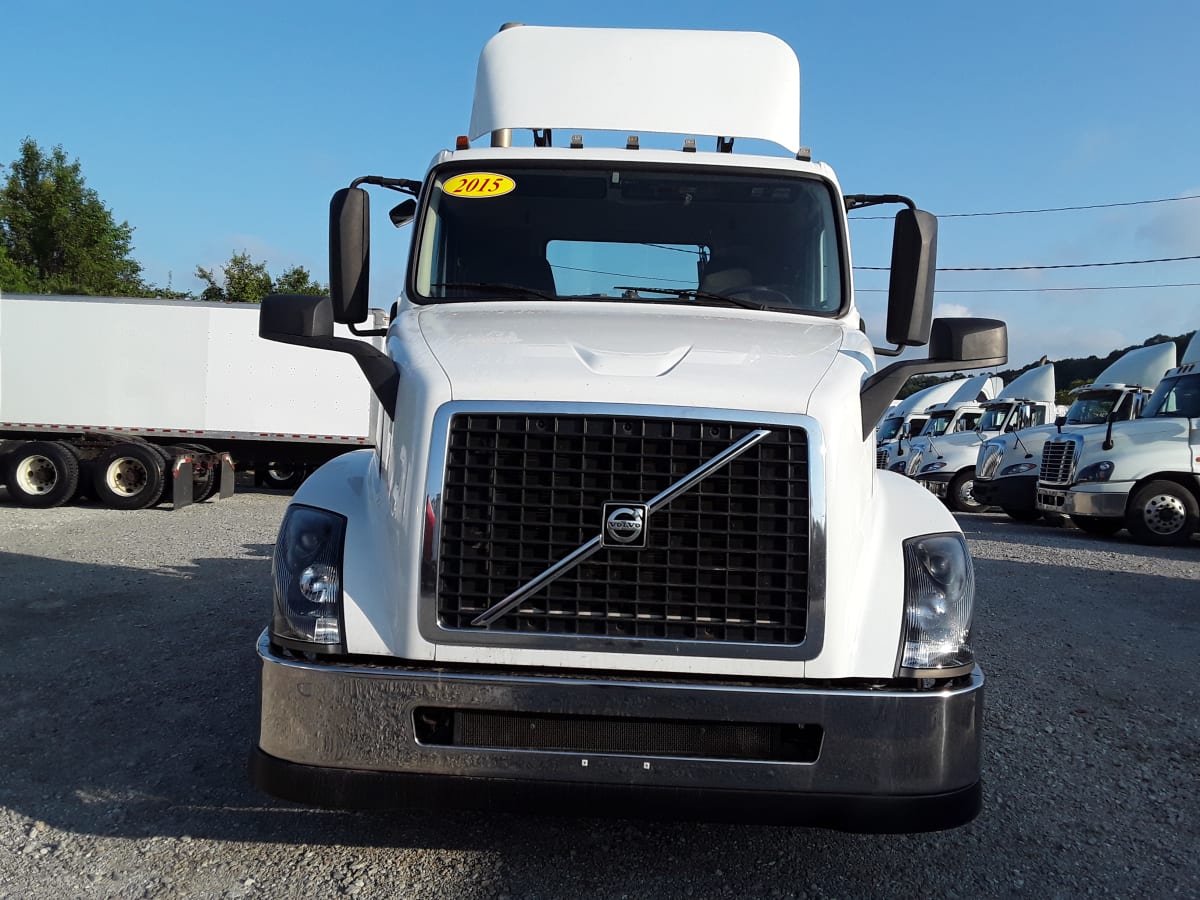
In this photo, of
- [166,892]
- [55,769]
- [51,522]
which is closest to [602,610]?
[166,892]

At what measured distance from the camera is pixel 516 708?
2.67 m

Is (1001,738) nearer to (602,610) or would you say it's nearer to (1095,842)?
(1095,842)

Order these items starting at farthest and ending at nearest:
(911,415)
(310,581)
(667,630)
Answer: (911,415) < (310,581) < (667,630)

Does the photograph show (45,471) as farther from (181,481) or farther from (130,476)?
(181,481)

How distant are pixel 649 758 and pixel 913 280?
7.34 feet

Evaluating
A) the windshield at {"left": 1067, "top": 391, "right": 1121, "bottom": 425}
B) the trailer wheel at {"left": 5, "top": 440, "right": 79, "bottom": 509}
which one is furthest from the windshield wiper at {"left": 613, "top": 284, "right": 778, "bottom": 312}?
the trailer wheel at {"left": 5, "top": 440, "right": 79, "bottom": 509}

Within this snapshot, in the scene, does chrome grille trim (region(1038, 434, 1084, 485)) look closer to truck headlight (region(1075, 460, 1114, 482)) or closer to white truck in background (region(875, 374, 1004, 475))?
truck headlight (region(1075, 460, 1114, 482))

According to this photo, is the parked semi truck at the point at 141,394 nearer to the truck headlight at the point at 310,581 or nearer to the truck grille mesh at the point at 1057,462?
the truck grille mesh at the point at 1057,462

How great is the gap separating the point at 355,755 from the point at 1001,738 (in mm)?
3250

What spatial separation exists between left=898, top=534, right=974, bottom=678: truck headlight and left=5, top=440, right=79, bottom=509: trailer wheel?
15.7 m

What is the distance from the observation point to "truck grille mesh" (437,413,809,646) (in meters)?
2.75

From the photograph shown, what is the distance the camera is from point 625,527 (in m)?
2.72

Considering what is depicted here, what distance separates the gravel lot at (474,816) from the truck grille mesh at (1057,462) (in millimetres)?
8195

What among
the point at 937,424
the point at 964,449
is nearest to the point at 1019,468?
the point at 964,449
